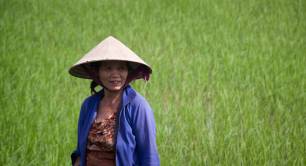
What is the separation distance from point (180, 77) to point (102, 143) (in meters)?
3.01

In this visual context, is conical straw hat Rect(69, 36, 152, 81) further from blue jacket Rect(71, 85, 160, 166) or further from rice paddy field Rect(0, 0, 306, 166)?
rice paddy field Rect(0, 0, 306, 166)

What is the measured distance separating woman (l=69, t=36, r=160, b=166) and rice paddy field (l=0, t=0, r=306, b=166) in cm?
112

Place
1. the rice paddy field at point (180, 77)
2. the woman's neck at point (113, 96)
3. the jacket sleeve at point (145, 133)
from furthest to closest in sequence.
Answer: the rice paddy field at point (180, 77) < the woman's neck at point (113, 96) < the jacket sleeve at point (145, 133)

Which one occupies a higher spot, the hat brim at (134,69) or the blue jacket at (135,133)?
the hat brim at (134,69)

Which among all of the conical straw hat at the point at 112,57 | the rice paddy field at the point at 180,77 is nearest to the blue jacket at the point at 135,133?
the conical straw hat at the point at 112,57

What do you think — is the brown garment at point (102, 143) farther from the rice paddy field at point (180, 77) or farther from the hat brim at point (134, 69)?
the rice paddy field at point (180, 77)

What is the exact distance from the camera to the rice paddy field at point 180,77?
3021 millimetres

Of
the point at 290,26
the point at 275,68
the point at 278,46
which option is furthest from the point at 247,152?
the point at 290,26

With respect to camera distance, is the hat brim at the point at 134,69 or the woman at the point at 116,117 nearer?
the woman at the point at 116,117

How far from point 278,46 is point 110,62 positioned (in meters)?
4.53

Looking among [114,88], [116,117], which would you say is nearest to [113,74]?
[114,88]

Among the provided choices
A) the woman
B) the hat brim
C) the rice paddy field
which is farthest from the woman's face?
the rice paddy field

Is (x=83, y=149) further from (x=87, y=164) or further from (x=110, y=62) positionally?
(x=110, y=62)

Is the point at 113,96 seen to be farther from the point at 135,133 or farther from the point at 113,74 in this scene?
the point at 135,133
